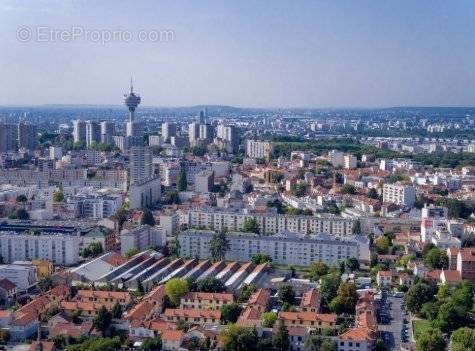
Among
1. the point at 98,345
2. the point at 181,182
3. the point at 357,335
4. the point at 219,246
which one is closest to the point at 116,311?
the point at 98,345

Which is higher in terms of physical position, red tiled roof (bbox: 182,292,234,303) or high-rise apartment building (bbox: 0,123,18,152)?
high-rise apartment building (bbox: 0,123,18,152)

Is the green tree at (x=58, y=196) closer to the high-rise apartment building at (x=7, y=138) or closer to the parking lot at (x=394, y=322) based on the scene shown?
the parking lot at (x=394, y=322)

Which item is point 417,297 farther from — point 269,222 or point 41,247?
point 41,247

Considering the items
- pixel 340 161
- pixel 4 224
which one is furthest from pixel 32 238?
pixel 340 161

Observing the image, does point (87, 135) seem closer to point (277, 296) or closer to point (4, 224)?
point (4, 224)

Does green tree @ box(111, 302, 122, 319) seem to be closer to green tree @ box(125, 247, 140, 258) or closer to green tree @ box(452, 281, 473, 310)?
green tree @ box(125, 247, 140, 258)

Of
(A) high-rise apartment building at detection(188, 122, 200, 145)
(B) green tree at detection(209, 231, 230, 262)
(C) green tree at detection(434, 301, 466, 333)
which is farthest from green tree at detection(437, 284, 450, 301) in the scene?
(A) high-rise apartment building at detection(188, 122, 200, 145)
